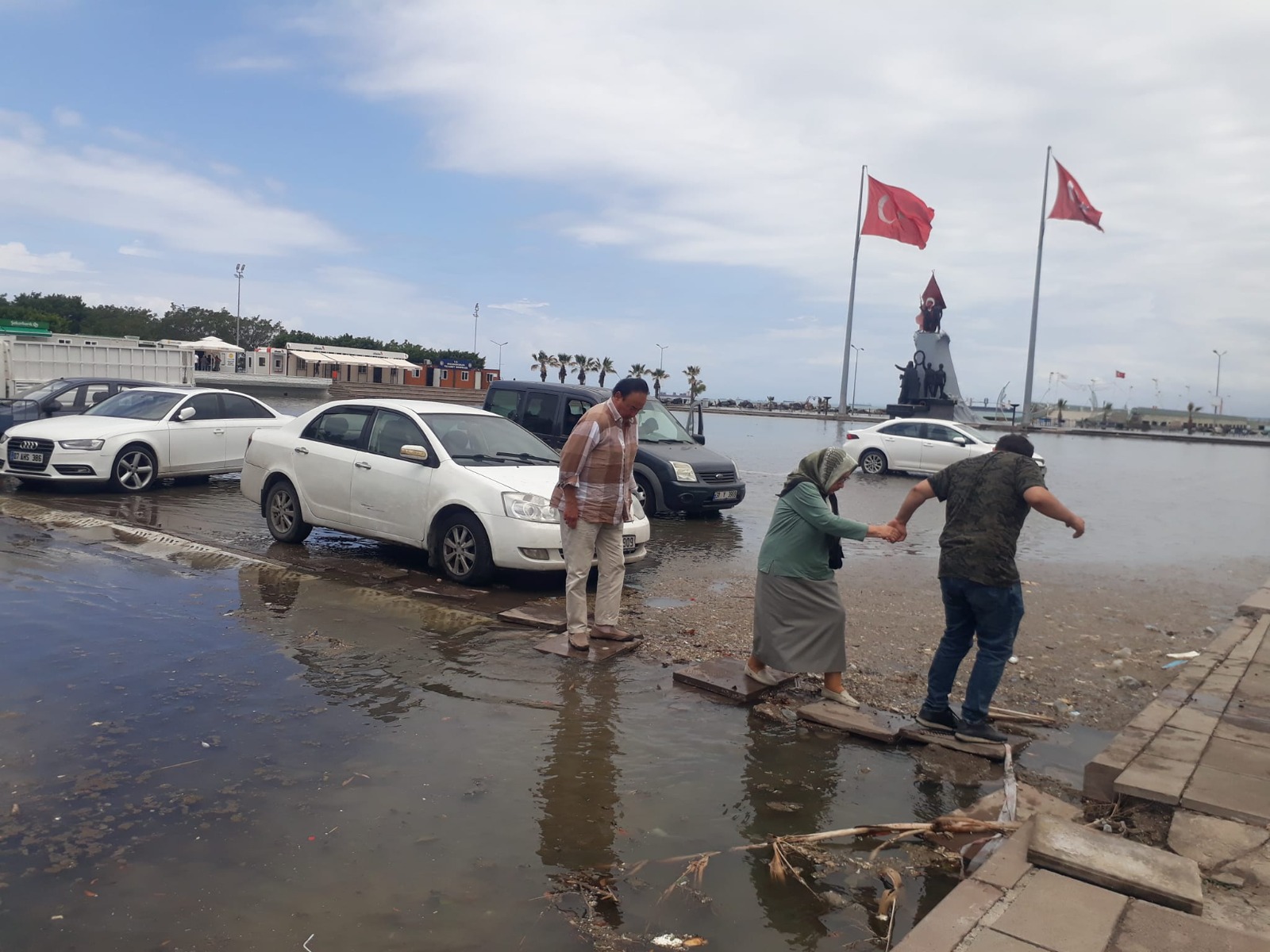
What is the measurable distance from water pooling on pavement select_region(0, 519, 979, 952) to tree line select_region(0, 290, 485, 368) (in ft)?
245

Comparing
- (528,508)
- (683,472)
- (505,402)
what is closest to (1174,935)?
(528,508)

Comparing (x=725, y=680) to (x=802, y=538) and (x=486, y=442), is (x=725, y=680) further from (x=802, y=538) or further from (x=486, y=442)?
(x=486, y=442)

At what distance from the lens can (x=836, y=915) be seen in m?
3.39

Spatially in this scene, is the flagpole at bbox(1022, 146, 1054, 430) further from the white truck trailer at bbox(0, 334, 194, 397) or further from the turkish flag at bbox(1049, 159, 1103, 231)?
the white truck trailer at bbox(0, 334, 194, 397)

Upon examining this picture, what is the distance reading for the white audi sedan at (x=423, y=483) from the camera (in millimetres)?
8094

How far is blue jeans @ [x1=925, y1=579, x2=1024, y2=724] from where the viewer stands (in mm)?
5109

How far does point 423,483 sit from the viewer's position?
8539 mm

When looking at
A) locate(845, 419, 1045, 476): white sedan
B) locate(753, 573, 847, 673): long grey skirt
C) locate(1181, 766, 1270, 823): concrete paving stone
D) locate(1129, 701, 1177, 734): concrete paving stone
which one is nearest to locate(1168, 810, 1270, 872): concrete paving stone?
locate(1181, 766, 1270, 823): concrete paving stone

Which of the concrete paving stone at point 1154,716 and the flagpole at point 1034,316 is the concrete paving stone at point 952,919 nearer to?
the concrete paving stone at point 1154,716

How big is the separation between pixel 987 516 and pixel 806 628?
1198mm

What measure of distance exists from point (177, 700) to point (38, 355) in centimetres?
2299

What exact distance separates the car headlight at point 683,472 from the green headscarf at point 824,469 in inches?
290

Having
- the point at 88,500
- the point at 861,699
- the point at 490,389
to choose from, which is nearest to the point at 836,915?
the point at 861,699

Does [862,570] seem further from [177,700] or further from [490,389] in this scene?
[177,700]
